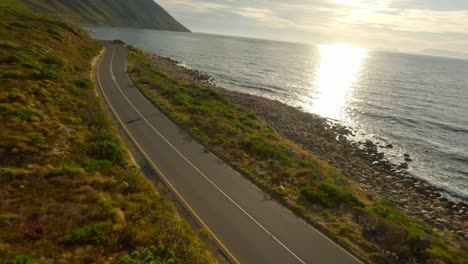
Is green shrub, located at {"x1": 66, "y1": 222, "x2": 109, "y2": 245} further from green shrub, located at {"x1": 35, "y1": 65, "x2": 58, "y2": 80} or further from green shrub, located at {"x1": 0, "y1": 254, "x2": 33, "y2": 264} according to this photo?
green shrub, located at {"x1": 35, "y1": 65, "x2": 58, "y2": 80}

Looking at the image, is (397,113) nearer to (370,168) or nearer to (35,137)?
(370,168)

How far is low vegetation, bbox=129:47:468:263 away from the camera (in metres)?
20.5

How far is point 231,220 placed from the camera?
2103 cm

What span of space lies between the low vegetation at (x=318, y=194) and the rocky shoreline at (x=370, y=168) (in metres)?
3.43

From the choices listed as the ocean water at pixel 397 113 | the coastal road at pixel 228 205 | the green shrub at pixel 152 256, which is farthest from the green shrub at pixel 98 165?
the ocean water at pixel 397 113

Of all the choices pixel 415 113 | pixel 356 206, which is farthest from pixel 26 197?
pixel 415 113

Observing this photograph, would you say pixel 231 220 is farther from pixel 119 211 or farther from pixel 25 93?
A: pixel 25 93

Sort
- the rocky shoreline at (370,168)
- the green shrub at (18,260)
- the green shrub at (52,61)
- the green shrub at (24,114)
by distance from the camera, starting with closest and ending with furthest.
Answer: the green shrub at (18,260) → the green shrub at (24,114) → the rocky shoreline at (370,168) → the green shrub at (52,61)

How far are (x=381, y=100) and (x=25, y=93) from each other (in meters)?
90.5

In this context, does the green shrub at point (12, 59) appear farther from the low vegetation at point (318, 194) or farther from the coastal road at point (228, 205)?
the low vegetation at point (318, 194)

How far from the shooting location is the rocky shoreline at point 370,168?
29891mm

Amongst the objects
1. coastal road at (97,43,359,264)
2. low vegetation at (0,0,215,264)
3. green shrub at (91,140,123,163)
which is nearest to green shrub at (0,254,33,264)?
low vegetation at (0,0,215,264)

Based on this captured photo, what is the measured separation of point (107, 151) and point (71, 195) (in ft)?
22.1

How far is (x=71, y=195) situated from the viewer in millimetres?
16859
